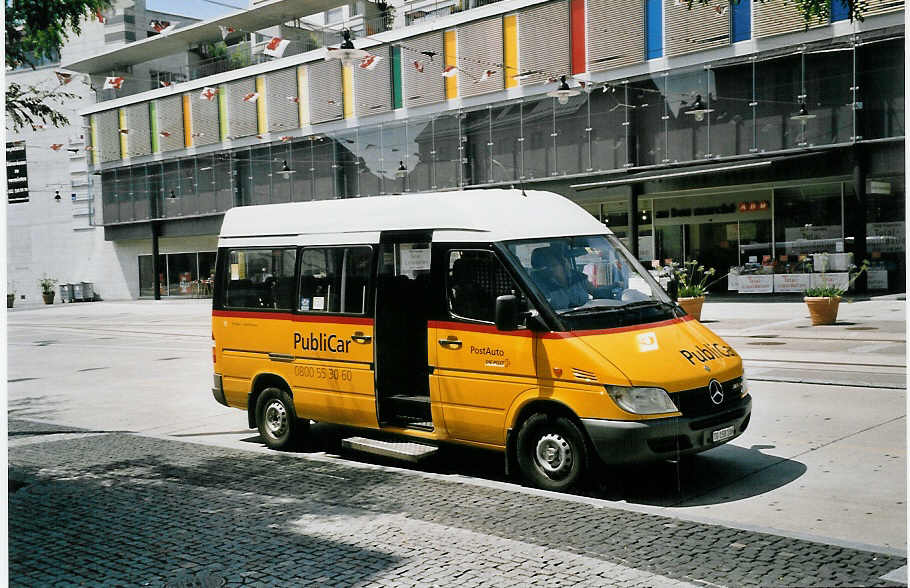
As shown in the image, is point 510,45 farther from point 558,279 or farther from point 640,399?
point 640,399

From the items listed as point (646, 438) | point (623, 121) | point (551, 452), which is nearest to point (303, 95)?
point (623, 121)

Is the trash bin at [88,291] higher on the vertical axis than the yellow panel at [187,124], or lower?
lower

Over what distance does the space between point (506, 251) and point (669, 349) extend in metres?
1.59

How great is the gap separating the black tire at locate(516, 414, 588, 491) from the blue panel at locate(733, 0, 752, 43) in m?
24.6

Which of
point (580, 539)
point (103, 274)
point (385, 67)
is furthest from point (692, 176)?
point (103, 274)

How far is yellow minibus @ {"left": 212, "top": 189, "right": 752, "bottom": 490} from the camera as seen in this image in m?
7.00

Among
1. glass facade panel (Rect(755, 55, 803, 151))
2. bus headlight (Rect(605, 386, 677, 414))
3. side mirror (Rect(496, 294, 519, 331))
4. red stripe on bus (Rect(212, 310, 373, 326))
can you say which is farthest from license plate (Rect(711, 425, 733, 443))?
glass facade panel (Rect(755, 55, 803, 151))

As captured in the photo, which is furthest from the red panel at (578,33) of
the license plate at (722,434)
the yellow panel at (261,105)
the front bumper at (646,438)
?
the front bumper at (646,438)

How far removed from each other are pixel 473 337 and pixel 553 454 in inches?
47.9

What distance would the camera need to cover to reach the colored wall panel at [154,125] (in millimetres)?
50000

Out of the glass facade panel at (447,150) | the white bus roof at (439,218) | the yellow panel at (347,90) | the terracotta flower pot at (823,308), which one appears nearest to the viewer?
the white bus roof at (439,218)

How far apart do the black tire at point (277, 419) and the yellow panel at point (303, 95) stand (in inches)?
1367

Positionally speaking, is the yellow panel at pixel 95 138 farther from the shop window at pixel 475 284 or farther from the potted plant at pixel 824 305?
the shop window at pixel 475 284

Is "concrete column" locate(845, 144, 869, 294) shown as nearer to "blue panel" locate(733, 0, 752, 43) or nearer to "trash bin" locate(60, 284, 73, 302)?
"blue panel" locate(733, 0, 752, 43)
